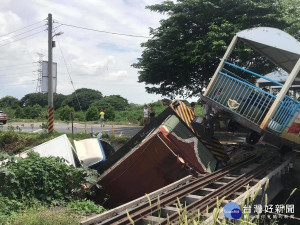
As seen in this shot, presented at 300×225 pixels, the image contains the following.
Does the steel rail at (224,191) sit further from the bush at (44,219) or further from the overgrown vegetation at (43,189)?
the overgrown vegetation at (43,189)

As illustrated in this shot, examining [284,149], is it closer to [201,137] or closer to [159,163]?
[201,137]

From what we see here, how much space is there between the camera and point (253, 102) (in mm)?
7988

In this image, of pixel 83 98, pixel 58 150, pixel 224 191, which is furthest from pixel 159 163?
pixel 83 98

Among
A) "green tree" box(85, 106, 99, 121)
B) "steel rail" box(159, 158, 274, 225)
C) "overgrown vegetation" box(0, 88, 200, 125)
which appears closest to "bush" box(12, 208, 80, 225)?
"steel rail" box(159, 158, 274, 225)

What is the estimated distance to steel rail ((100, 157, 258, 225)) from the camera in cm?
453

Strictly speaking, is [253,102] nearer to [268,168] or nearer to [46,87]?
[268,168]

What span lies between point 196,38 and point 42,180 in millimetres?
12852

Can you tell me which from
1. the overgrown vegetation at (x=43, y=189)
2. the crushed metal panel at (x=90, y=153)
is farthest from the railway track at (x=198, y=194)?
the crushed metal panel at (x=90, y=153)

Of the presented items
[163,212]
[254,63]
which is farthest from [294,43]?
[254,63]

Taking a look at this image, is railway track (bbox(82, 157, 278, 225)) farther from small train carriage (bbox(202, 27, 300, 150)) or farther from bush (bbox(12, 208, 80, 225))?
small train carriage (bbox(202, 27, 300, 150))

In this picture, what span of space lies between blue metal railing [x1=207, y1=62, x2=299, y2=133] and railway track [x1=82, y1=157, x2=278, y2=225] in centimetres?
126

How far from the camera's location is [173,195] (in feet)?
18.5

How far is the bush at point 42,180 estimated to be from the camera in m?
5.88

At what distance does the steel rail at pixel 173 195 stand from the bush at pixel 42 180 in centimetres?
203
